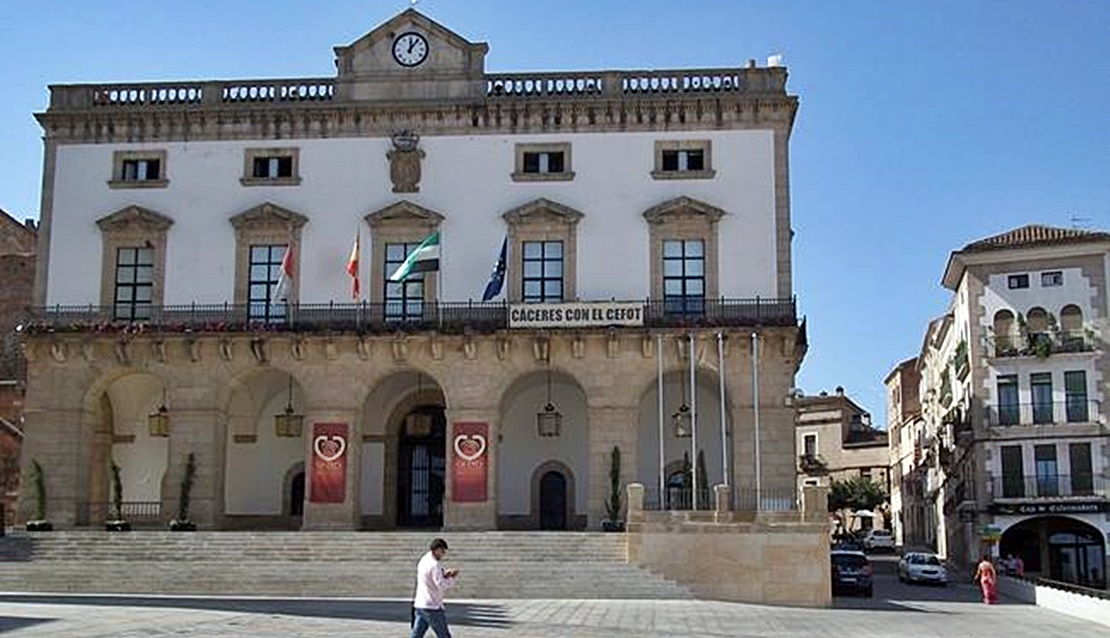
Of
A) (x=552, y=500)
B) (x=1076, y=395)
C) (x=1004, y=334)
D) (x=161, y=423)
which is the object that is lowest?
(x=552, y=500)

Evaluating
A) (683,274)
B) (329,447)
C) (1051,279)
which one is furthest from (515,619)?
(1051,279)

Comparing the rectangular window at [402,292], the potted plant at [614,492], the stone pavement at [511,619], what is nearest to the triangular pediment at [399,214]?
the rectangular window at [402,292]

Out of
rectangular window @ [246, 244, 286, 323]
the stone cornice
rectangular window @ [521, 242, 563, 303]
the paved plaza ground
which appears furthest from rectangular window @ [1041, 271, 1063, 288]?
rectangular window @ [246, 244, 286, 323]

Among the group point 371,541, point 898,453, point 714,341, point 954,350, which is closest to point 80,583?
point 371,541

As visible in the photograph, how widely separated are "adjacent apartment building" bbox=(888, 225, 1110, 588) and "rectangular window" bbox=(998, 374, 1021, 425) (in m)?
0.04

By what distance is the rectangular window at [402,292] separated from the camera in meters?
39.4

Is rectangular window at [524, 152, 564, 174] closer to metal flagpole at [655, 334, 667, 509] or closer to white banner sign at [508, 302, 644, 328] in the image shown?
white banner sign at [508, 302, 644, 328]

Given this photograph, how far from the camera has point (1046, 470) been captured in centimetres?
4938

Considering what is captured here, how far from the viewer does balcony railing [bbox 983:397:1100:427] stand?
49094 mm

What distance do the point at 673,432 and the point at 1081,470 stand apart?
1740 cm

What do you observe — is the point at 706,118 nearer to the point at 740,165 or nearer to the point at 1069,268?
the point at 740,165

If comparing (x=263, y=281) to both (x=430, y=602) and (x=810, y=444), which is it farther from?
(x=810, y=444)

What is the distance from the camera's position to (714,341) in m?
37.7

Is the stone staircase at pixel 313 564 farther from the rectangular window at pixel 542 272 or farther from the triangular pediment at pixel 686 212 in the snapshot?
the triangular pediment at pixel 686 212
